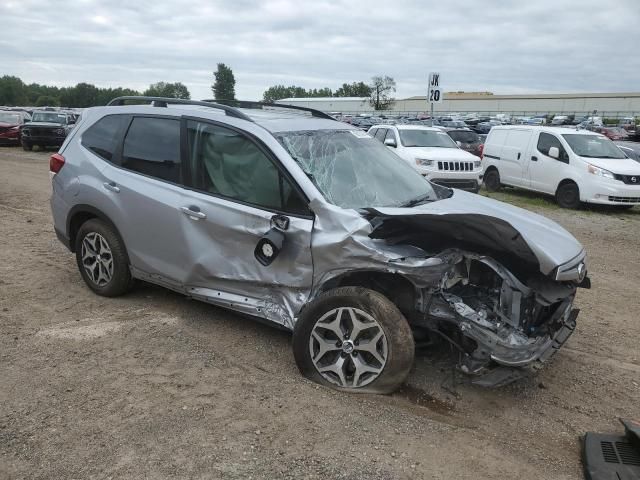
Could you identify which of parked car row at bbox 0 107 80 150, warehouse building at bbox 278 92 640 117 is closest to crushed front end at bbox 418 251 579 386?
parked car row at bbox 0 107 80 150

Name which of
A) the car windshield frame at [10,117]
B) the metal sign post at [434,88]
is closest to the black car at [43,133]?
the car windshield frame at [10,117]

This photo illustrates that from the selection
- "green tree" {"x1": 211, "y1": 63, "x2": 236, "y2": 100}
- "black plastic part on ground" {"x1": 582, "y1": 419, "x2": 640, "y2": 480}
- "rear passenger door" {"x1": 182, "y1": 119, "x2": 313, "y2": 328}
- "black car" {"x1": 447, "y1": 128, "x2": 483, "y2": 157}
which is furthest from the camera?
"black car" {"x1": 447, "y1": 128, "x2": 483, "y2": 157}

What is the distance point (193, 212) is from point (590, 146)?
11.2 metres

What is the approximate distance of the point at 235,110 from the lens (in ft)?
14.1

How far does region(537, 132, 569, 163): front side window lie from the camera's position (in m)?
12.5

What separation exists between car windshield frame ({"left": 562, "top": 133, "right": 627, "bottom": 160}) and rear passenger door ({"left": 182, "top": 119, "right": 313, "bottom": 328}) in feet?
34.3

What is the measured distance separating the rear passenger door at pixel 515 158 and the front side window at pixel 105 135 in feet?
35.9

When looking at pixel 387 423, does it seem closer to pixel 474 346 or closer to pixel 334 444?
pixel 334 444

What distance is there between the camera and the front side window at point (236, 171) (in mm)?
3861

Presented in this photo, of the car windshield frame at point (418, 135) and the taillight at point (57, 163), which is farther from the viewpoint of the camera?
the car windshield frame at point (418, 135)

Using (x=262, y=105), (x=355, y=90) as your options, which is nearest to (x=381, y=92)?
(x=355, y=90)

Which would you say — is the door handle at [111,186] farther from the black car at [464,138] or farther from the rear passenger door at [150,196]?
the black car at [464,138]

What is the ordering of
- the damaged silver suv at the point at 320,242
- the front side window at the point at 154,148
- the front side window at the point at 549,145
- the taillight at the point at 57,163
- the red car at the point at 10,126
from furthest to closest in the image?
the red car at the point at 10,126 < the front side window at the point at 549,145 < the taillight at the point at 57,163 < the front side window at the point at 154,148 < the damaged silver suv at the point at 320,242

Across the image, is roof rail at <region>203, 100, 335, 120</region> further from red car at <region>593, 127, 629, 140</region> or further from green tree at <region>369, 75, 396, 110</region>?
green tree at <region>369, 75, 396, 110</region>
